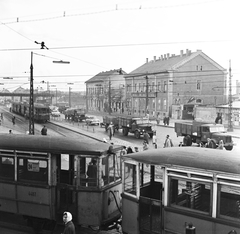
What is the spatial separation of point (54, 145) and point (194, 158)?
330 cm

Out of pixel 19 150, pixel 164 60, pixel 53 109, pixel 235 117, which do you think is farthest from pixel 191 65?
pixel 19 150

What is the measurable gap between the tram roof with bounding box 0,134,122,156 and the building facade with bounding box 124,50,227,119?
30648mm

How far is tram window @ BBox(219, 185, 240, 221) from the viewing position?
218 inches

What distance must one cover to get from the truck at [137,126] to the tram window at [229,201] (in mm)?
20553

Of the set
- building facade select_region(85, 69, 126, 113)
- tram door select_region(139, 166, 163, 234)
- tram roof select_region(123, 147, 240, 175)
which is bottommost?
tram door select_region(139, 166, 163, 234)

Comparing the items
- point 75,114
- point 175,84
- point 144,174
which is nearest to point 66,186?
point 144,174

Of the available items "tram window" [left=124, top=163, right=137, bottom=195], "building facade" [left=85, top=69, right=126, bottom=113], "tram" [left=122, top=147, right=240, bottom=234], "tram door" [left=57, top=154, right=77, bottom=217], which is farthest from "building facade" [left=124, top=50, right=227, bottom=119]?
"tram" [left=122, top=147, right=240, bottom=234]

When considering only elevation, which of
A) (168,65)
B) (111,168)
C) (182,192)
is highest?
(168,65)

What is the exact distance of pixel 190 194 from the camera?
610cm

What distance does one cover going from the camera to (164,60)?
143 feet

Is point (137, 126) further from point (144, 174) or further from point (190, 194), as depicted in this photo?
point (190, 194)

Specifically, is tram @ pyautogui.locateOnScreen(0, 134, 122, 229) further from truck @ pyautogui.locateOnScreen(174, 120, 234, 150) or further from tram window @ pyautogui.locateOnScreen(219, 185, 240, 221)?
truck @ pyautogui.locateOnScreen(174, 120, 234, 150)

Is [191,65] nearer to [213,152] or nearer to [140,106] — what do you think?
[140,106]

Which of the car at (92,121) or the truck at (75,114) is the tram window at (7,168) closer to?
the car at (92,121)
